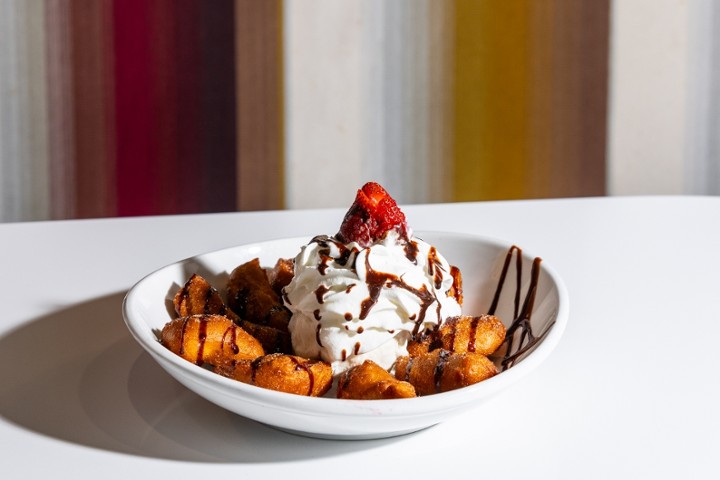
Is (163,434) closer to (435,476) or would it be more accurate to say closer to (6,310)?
(435,476)

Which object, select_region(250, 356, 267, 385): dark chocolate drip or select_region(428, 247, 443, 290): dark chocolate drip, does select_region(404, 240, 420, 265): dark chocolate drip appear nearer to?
select_region(428, 247, 443, 290): dark chocolate drip

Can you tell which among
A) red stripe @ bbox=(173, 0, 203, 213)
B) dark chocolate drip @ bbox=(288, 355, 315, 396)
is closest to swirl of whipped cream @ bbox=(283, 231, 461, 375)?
dark chocolate drip @ bbox=(288, 355, 315, 396)

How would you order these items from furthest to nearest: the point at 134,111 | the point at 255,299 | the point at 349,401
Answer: the point at 134,111
the point at 255,299
the point at 349,401

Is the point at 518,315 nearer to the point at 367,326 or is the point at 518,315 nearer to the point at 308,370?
the point at 367,326

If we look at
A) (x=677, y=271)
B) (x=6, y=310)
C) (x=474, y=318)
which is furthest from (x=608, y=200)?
(x=6, y=310)

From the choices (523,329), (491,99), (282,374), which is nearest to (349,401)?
(282,374)
